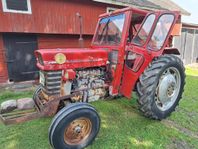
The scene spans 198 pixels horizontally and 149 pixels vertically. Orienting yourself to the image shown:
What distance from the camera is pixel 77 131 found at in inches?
96.5

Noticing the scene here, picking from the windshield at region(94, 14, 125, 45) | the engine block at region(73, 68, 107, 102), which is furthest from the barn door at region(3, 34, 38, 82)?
the engine block at region(73, 68, 107, 102)

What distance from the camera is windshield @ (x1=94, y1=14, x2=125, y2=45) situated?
316 centimetres

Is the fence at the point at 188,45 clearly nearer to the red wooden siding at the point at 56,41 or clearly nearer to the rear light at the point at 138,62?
the red wooden siding at the point at 56,41

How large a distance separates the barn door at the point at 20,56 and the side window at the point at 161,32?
4.55 m

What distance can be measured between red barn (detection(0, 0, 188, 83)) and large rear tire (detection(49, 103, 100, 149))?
422 cm

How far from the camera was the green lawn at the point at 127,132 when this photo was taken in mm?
2660

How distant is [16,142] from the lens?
2715mm

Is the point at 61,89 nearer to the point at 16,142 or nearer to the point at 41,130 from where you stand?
the point at 41,130

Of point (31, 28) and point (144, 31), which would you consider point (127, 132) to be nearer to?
point (144, 31)

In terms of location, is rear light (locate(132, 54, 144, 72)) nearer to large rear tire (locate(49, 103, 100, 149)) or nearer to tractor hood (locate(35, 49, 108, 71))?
tractor hood (locate(35, 49, 108, 71))

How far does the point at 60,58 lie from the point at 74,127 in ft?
3.42

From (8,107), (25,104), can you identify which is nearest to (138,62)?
(25,104)

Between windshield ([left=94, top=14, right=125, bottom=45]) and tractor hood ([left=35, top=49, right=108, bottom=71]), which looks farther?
windshield ([left=94, top=14, right=125, bottom=45])

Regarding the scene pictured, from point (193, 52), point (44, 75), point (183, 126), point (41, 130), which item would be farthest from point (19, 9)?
point (193, 52)
